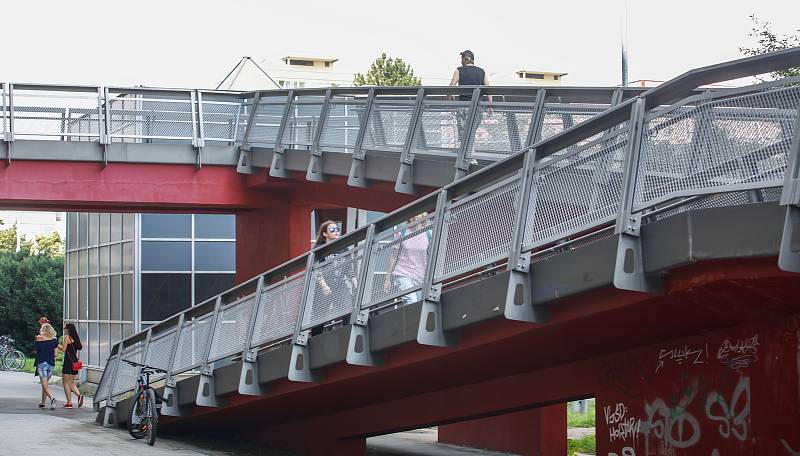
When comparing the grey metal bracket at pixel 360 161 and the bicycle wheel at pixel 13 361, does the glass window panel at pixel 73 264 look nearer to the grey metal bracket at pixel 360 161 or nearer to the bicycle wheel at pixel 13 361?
the bicycle wheel at pixel 13 361

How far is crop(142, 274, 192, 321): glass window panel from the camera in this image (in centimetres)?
2880

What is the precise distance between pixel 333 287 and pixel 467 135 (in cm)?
331

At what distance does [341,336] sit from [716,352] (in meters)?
4.20

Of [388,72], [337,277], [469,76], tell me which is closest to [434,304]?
[337,277]

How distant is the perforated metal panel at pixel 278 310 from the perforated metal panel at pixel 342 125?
4.90 meters

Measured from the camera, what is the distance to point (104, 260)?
31.4 metres

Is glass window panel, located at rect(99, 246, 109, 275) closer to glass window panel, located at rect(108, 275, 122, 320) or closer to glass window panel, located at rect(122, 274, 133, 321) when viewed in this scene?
glass window panel, located at rect(108, 275, 122, 320)

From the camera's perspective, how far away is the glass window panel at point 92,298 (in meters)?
32.4

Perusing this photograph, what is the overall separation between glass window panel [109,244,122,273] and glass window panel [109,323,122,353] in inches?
55.0

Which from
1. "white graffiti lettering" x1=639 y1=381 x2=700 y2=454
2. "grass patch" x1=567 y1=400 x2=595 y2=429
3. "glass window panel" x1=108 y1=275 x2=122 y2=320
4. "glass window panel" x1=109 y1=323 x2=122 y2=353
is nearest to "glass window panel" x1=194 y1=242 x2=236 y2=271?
"glass window panel" x1=108 y1=275 x2=122 y2=320

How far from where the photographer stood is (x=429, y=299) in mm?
10734

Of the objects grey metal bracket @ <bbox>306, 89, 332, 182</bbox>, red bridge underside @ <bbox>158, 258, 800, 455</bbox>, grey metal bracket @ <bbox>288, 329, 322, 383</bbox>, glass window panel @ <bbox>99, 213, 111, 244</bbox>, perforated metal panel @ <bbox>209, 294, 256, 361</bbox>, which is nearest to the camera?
red bridge underside @ <bbox>158, 258, 800, 455</bbox>

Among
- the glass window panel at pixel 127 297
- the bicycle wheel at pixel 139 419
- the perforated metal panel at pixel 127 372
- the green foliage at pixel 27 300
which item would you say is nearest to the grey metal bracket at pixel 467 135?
the bicycle wheel at pixel 139 419

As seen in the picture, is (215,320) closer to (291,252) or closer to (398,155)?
(398,155)
